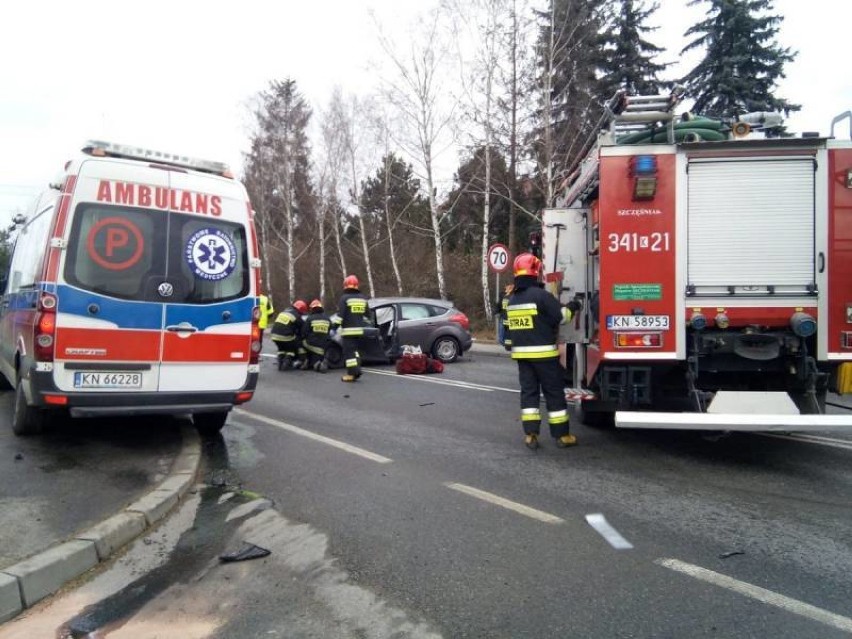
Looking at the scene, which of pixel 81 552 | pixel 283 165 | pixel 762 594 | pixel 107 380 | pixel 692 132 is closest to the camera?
pixel 762 594

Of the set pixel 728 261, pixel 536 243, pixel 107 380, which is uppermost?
pixel 536 243

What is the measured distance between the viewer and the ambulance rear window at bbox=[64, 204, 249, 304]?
19.1ft

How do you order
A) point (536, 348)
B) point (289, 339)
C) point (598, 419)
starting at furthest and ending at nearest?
point (289, 339)
point (598, 419)
point (536, 348)

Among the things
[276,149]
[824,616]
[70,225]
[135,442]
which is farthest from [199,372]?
[276,149]

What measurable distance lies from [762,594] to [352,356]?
8970 millimetres

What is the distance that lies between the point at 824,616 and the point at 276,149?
122 ft

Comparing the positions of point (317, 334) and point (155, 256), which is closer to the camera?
point (155, 256)

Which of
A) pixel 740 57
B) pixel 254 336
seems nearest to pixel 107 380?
pixel 254 336

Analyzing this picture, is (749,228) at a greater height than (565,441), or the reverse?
(749,228)

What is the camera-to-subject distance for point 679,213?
5844mm

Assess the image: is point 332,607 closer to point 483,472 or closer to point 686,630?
point 686,630

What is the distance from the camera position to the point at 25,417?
21.1ft

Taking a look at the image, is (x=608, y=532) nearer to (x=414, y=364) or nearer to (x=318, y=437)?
(x=318, y=437)

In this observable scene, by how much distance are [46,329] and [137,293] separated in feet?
2.55
